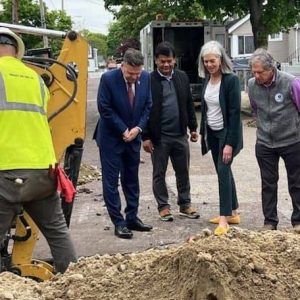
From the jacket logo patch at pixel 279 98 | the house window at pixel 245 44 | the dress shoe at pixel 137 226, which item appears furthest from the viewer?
the house window at pixel 245 44

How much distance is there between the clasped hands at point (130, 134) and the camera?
648cm

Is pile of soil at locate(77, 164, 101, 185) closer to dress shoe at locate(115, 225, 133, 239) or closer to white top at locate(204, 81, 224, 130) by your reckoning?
dress shoe at locate(115, 225, 133, 239)

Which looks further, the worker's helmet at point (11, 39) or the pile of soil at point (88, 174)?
the pile of soil at point (88, 174)

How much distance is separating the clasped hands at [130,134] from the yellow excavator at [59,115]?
167cm

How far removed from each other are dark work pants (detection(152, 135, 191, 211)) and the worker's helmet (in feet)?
10.2

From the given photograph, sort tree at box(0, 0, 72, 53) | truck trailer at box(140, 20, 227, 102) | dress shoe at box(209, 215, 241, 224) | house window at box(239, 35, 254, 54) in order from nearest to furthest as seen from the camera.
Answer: dress shoe at box(209, 215, 241, 224)
truck trailer at box(140, 20, 227, 102)
tree at box(0, 0, 72, 53)
house window at box(239, 35, 254, 54)

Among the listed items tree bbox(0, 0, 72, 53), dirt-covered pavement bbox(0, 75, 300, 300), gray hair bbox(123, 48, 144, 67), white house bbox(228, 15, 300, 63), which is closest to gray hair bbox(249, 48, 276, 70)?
gray hair bbox(123, 48, 144, 67)

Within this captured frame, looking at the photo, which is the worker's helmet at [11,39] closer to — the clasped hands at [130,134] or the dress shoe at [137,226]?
the clasped hands at [130,134]

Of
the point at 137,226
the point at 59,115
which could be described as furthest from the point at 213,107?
the point at 59,115

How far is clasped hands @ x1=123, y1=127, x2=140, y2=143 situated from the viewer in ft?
21.2

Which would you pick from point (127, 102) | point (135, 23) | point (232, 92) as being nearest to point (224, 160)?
point (232, 92)

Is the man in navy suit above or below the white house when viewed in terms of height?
below

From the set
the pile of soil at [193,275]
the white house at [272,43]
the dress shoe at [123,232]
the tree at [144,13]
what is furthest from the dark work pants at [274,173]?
the white house at [272,43]

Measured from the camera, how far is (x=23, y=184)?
4.18 meters
